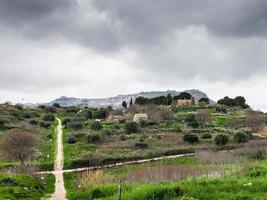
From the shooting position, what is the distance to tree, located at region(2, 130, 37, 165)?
5831 centimetres

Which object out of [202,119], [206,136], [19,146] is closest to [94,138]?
[206,136]

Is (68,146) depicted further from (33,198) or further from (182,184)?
(182,184)

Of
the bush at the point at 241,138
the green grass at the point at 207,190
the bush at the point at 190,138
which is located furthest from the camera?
the bush at the point at 190,138

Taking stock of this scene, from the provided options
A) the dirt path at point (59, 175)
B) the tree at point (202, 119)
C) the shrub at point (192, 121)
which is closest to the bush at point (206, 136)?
the shrub at point (192, 121)

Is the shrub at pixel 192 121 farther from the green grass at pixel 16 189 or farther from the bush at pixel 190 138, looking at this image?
A: the green grass at pixel 16 189

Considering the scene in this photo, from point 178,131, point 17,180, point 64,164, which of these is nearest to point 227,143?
point 178,131

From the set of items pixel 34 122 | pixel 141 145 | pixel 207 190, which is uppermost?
pixel 34 122

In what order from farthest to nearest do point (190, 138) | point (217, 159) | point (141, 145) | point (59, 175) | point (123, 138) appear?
1. point (123, 138)
2. point (190, 138)
3. point (141, 145)
4. point (217, 159)
5. point (59, 175)

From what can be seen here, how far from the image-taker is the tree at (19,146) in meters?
58.3

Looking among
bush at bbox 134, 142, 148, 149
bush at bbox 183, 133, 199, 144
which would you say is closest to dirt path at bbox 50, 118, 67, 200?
bush at bbox 134, 142, 148, 149

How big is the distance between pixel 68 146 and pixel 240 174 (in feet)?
170

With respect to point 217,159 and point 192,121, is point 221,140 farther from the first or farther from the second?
point 192,121

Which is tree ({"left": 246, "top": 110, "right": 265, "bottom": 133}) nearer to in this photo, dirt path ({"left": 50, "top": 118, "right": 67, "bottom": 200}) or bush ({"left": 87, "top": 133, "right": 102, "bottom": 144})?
bush ({"left": 87, "top": 133, "right": 102, "bottom": 144})

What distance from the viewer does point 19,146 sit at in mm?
58344
